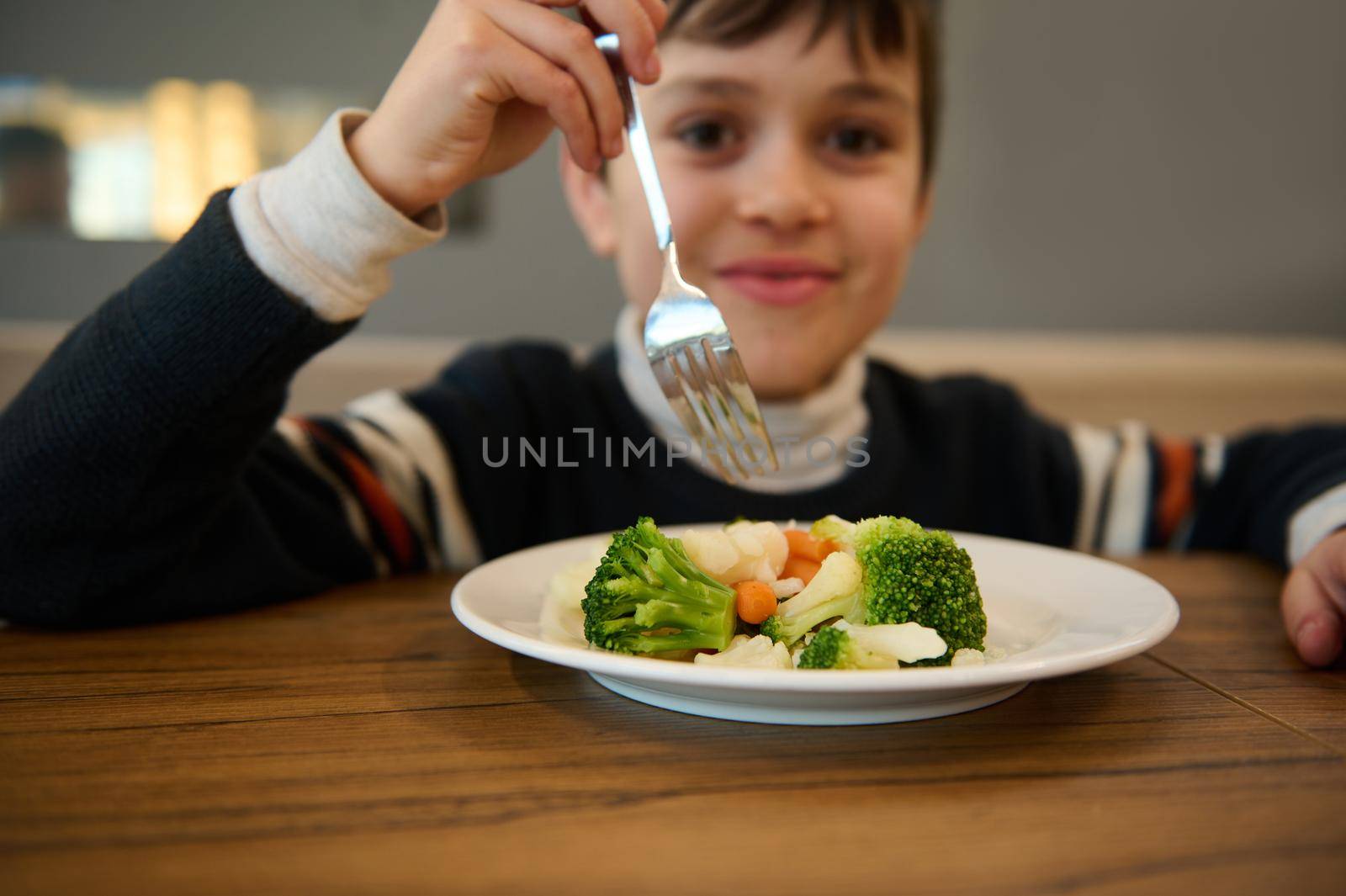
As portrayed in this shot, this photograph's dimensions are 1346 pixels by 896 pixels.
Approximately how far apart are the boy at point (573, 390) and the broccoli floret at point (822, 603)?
0.35m

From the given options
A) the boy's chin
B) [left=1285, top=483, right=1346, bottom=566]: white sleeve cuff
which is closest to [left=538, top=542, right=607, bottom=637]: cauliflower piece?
the boy's chin

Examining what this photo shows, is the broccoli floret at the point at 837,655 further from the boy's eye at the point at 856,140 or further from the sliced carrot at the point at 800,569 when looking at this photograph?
the boy's eye at the point at 856,140

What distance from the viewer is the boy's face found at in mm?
1160

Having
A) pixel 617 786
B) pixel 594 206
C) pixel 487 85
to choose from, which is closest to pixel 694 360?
pixel 487 85

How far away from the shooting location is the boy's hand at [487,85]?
32.2 inches

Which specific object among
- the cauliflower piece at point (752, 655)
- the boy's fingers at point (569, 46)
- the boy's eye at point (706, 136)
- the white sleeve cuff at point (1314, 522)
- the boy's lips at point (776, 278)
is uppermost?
the boy's fingers at point (569, 46)

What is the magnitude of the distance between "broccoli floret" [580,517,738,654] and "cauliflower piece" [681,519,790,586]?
0.03 feet

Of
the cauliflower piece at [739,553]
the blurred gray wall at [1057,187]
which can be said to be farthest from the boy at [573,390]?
the blurred gray wall at [1057,187]

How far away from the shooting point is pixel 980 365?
2.27m

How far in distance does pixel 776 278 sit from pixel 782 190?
127 millimetres

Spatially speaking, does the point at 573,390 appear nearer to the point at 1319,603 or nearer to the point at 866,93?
the point at 866,93

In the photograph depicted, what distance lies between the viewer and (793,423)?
4.33 ft

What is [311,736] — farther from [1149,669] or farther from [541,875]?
[1149,669]

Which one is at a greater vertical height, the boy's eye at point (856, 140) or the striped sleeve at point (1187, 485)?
the boy's eye at point (856, 140)
